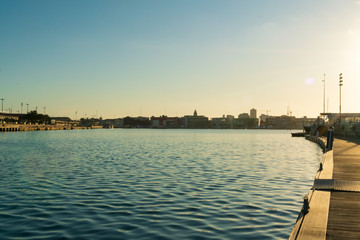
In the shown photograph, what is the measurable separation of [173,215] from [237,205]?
3.58m

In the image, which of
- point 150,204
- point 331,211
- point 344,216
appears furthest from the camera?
point 150,204

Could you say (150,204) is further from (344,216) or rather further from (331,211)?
(344,216)

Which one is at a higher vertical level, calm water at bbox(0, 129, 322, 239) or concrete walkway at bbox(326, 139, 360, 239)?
concrete walkway at bbox(326, 139, 360, 239)

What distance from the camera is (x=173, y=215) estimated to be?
47.6ft

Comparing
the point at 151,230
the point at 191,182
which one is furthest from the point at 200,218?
the point at 191,182

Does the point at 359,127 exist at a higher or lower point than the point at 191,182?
higher

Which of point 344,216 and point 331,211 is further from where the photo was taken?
point 331,211

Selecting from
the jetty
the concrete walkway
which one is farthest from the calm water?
the concrete walkway

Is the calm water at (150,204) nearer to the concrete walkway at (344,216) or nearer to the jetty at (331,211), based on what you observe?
the jetty at (331,211)

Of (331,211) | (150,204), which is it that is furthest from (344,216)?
(150,204)

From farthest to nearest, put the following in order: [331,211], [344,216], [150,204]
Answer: [150,204]
[331,211]
[344,216]

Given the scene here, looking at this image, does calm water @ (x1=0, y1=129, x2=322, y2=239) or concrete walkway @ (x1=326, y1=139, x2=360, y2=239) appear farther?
calm water @ (x1=0, y1=129, x2=322, y2=239)

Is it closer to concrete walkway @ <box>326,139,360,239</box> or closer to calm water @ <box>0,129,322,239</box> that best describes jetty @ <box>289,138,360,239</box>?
concrete walkway @ <box>326,139,360,239</box>

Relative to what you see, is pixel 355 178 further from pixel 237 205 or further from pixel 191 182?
pixel 191 182
